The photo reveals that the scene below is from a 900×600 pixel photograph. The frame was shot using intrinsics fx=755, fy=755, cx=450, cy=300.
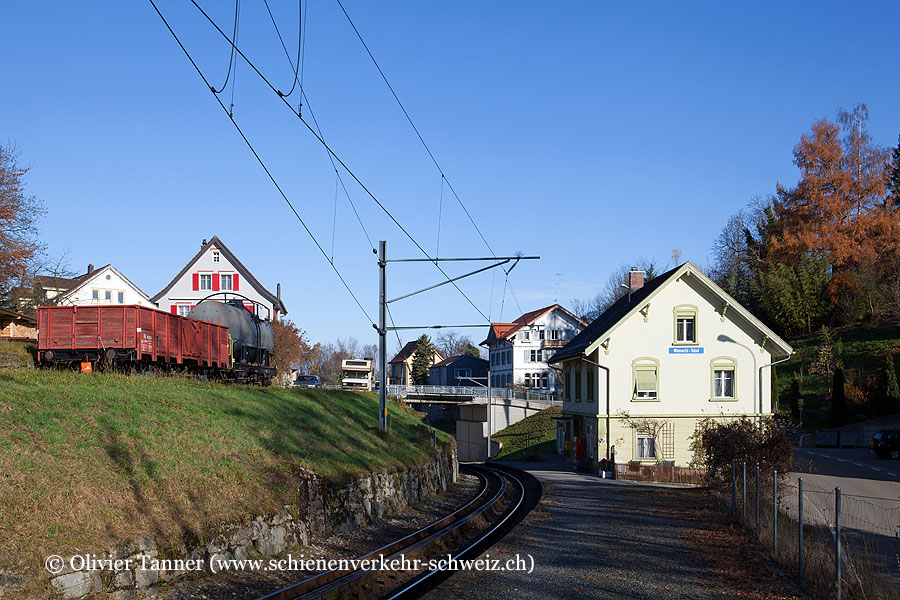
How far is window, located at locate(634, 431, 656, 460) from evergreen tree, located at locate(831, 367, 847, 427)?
64.9 ft

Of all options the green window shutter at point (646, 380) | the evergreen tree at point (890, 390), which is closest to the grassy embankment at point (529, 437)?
the green window shutter at point (646, 380)

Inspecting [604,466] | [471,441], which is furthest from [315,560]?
[471,441]

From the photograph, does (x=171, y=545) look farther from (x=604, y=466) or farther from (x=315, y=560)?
(x=604, y=466)

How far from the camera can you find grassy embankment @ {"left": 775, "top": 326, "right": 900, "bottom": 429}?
176 feet

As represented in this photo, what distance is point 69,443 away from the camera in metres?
12.5

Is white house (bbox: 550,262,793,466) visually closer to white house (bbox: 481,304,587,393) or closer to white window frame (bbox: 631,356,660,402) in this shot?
white window frame (bbox: 631,356,660,402)

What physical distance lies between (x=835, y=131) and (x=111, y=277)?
229ft

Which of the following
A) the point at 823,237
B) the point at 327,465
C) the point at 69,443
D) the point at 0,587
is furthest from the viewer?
the point at 823,237

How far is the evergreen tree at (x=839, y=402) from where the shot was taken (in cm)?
5025

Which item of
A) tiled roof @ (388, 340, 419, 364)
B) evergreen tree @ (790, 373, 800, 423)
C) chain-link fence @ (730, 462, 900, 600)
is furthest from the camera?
tiled roof @ (388, 340, 419, 364)

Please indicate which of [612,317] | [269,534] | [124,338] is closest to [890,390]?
[612,317]

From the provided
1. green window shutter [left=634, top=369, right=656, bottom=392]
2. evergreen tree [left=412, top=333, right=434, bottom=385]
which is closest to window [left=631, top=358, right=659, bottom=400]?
green window shutter [left=634, top=369, right=656, bottom=392]

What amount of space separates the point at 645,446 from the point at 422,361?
74.9 metres

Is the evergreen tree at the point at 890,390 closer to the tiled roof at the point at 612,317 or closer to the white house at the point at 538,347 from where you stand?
the tiled roof at the point at 612,317
